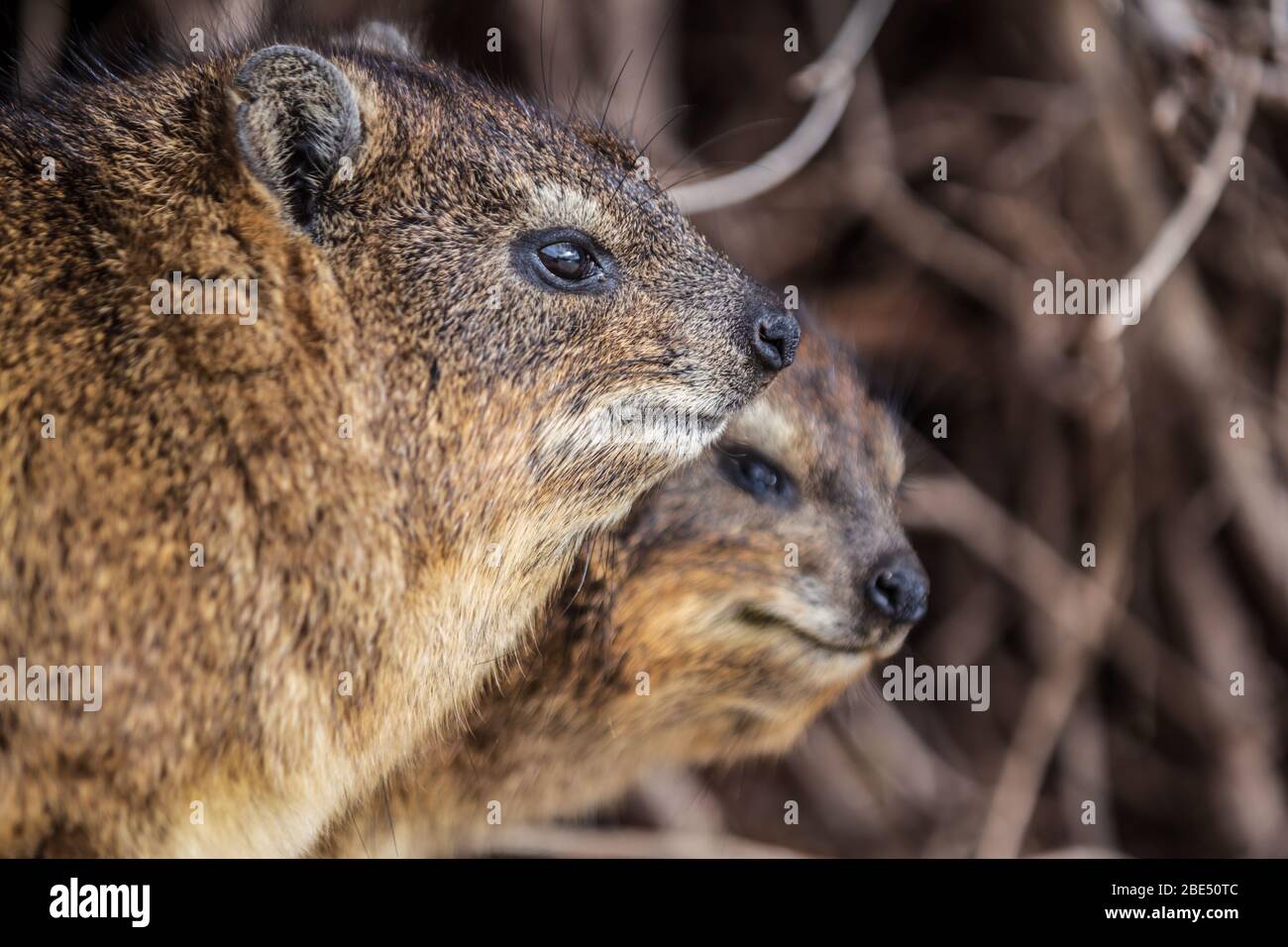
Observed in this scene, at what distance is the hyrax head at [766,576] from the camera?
210 centimetres

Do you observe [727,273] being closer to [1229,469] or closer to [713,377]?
[713,377]

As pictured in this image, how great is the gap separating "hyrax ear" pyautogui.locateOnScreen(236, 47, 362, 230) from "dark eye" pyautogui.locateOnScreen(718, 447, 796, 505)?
2.41 ft

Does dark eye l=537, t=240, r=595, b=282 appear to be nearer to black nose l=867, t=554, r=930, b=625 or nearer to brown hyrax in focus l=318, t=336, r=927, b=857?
brown hyrax in focus l=318, t=336, r=927, b=857

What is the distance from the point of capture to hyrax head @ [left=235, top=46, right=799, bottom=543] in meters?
1.79

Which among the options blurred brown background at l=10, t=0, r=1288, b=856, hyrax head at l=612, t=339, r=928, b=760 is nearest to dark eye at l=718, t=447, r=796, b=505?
hyrax head at l=612, t=339, r=928, b=760

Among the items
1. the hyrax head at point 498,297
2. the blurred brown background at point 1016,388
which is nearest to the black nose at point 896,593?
the hyrax head at point 498,297

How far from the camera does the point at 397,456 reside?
180cm

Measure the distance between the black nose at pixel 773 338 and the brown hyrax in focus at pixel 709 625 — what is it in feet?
0.81

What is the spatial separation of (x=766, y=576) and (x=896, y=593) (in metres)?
0.20

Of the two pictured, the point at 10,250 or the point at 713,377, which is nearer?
the point at 10,250

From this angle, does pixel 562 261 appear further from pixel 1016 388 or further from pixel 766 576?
pixel 1016 388

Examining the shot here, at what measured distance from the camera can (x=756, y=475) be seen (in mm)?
2176

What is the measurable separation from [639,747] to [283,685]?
74cm
